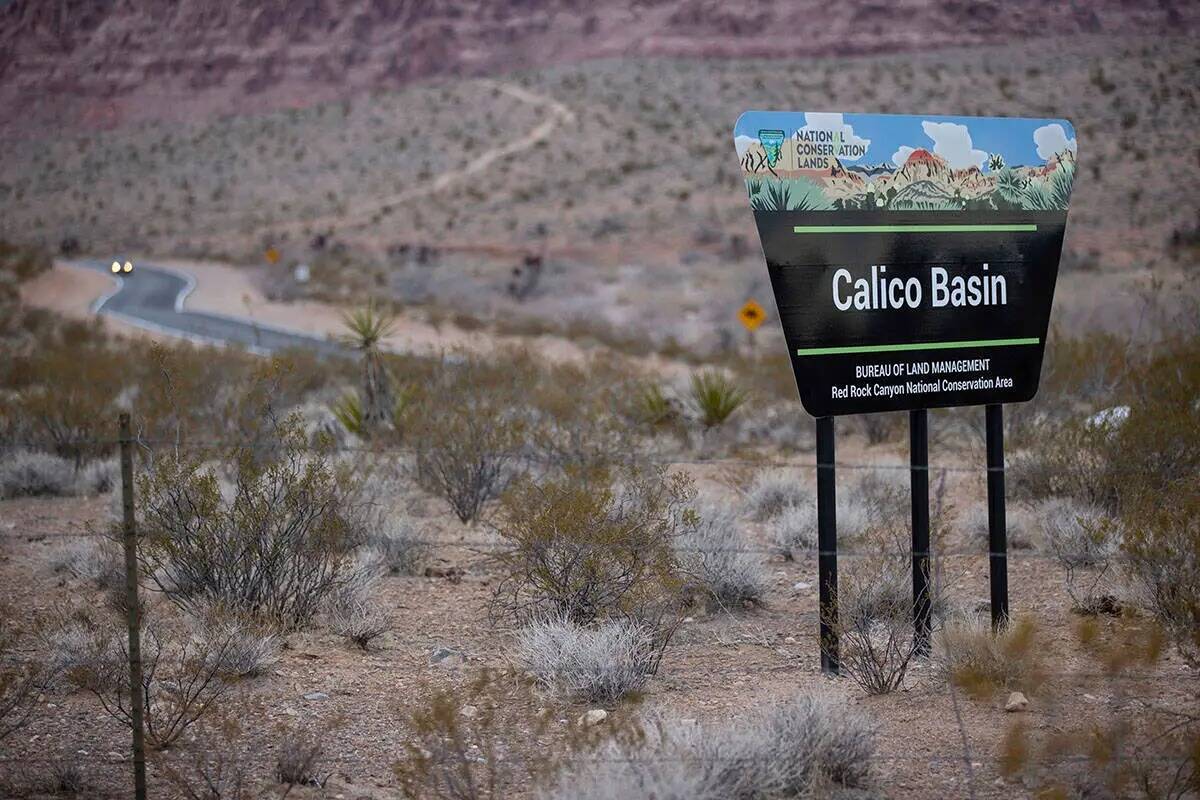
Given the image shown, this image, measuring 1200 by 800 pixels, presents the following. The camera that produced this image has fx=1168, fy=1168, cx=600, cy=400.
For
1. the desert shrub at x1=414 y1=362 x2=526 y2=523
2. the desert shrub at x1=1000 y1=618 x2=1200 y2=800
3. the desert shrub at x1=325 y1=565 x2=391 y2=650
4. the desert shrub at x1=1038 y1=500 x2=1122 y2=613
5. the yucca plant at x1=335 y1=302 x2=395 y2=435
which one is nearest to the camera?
the desert shrub at x1=1000 y1=618 x2=1200 y2=800

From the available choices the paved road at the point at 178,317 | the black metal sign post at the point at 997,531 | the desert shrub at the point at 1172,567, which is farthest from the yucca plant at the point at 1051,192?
the paved road at the point at 178,317

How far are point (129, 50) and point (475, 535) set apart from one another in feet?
327

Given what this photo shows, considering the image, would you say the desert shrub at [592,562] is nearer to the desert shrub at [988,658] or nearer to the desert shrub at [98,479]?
the desert shrub at [988,658]

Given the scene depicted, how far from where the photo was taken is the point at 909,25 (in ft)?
268

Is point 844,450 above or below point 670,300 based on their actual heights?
above

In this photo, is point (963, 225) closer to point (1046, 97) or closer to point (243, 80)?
point (1046, 97)

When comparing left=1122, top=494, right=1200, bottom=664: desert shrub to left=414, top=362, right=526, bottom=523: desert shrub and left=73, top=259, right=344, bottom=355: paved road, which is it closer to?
left=414, top=362, right=526, bottom=523: desert shrub

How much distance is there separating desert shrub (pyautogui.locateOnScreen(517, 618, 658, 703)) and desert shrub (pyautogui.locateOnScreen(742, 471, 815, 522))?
469 centimetres

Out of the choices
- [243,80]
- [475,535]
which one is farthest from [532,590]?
[243,80]

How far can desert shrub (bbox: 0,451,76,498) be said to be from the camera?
39.5 feet

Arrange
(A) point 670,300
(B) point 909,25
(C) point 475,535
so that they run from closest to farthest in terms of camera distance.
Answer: (C) point 475,535 < (A) point 670,300 < (B) point 909,25

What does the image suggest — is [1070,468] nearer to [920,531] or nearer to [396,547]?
[920,531]

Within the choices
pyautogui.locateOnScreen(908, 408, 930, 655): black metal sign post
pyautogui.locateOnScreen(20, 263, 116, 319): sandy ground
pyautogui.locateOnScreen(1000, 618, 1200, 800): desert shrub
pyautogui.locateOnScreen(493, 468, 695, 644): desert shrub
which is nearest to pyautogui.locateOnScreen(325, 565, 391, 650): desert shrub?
pyautogui.locateOnScreen(493, 468, 695, 644): desert shrub

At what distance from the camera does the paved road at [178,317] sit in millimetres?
28391
